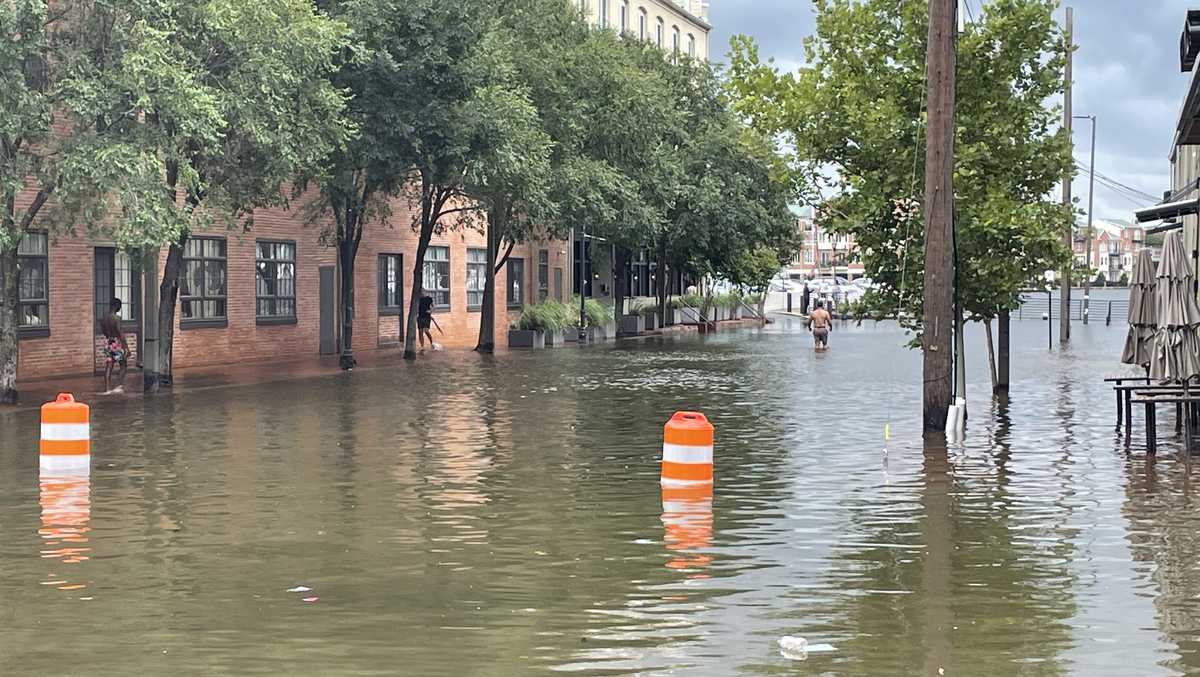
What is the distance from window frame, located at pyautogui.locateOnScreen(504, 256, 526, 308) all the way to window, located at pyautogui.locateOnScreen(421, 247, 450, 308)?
5093mm

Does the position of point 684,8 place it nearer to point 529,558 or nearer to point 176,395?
point 176,395

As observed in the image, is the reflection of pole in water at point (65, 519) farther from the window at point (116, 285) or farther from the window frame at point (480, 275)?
the window frame at point (480, 275)

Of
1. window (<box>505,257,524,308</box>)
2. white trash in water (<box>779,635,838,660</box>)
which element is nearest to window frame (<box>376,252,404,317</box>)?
window (<box>505,257,524,308</box>)

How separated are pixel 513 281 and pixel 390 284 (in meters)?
11.3

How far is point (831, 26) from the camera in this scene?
83.0 ft

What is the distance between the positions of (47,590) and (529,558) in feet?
10.5

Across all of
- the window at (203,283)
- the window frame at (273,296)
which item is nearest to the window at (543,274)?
the window frame at (273,296)

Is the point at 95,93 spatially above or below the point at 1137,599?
above

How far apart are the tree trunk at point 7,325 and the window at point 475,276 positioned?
1262 inches

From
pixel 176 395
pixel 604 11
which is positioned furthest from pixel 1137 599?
pixel 604 11

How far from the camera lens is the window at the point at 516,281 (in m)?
63.0

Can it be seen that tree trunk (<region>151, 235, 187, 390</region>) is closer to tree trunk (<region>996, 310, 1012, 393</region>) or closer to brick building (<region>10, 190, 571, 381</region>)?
brick building (<region>10, 190, 571, 381</region>)

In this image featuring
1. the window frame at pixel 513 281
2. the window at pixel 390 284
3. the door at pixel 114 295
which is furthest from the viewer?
the window frame at pixel 513 281

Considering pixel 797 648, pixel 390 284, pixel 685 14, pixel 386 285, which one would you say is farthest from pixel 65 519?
pixel 685 14
